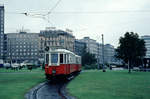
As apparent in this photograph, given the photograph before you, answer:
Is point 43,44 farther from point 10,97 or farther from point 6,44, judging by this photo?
point 10,97

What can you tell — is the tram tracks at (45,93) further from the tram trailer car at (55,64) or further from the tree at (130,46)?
the tree at (130,46)

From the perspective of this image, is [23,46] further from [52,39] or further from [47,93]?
[47,93]

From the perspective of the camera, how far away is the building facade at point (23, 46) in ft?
423

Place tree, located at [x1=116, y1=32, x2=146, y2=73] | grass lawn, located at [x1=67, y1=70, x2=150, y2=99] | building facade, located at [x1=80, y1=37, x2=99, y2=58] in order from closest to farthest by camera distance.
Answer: grass lawn, located at [x1=67, y1=70, x2=150, y2=99] → tree, located at [x1=116, y1=32, x2=146, y2=73] → building facade, located at [x1=80, y1=37, x2=99, y2=58]

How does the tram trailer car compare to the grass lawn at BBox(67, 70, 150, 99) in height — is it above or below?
above

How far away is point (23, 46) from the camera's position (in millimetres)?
132375

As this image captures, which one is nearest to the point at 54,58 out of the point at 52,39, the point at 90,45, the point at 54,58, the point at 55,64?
the point at 54,58

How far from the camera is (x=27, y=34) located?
134250 millimetres

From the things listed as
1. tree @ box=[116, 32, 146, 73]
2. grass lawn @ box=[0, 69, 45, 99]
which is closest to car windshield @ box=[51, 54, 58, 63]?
grass lawn @ box=[0, 69, 45, 99]

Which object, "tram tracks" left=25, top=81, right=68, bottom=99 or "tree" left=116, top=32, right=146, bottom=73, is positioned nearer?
"tram tracks" left=25, top=81, right=68, bottom=99

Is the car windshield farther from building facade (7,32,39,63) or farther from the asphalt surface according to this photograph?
building facade (7,32,39,63)

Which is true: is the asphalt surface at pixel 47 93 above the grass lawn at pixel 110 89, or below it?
below

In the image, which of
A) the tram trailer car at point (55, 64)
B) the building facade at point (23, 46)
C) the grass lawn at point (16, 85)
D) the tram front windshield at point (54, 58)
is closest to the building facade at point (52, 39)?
the building facade at point (23, 46)

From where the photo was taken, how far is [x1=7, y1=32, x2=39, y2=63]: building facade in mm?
129000
